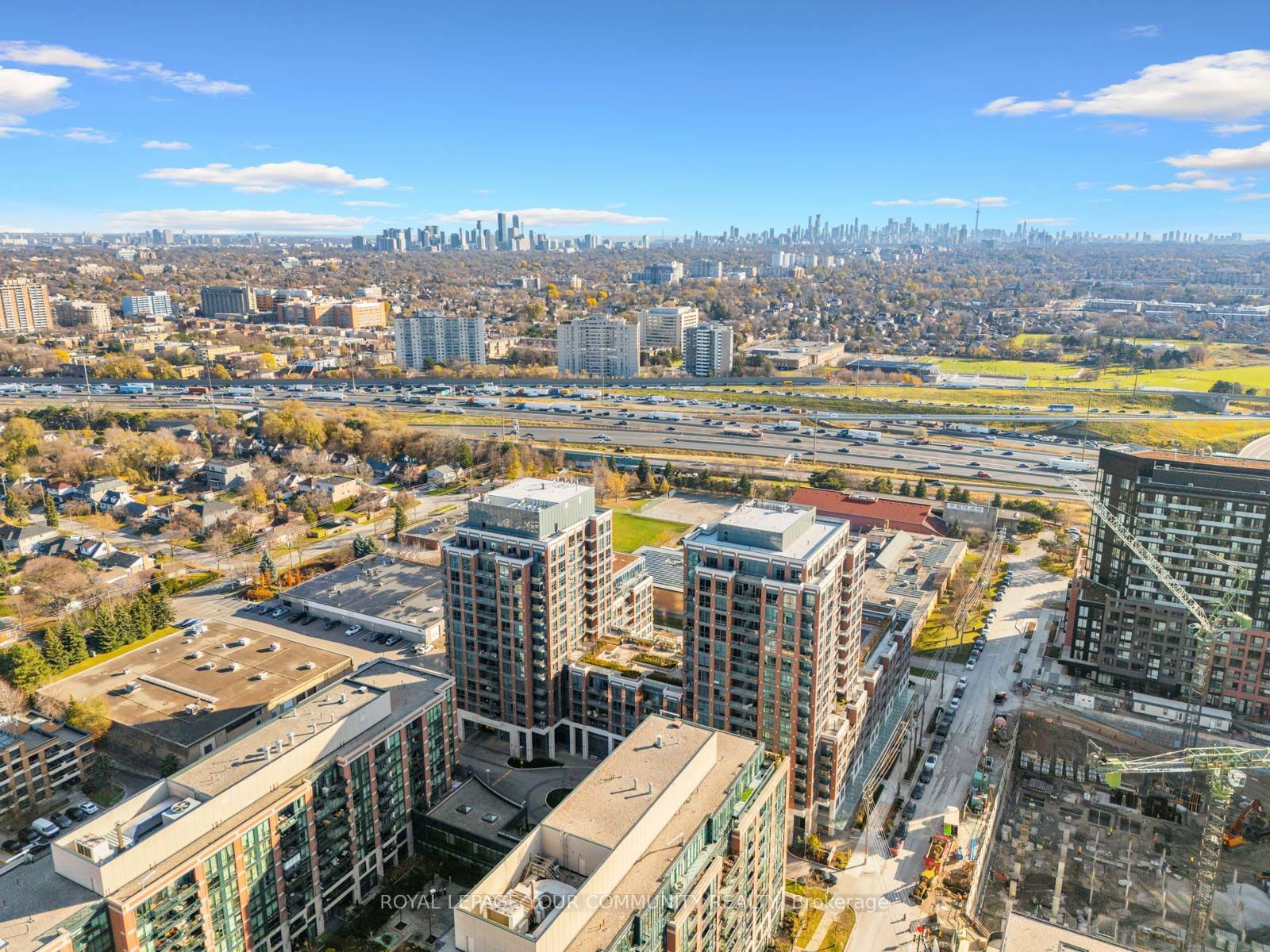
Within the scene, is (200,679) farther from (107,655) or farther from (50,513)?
(50,513)

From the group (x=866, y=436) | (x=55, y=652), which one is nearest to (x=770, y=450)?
(x=866, y=436)

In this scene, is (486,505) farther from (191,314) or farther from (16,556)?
(191,314)

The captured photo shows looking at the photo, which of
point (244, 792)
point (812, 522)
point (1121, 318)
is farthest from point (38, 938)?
point (1121, 318)

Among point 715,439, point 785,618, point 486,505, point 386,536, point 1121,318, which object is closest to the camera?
point 785,618

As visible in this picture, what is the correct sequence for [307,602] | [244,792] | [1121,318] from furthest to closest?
[1121,318] → [307,602] → [244,792]

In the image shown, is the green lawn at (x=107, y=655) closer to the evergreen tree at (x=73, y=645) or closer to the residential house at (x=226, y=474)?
the evergreen tree at (x=73, y=645)

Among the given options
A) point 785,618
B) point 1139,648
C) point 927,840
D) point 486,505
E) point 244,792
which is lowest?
point 927,840
